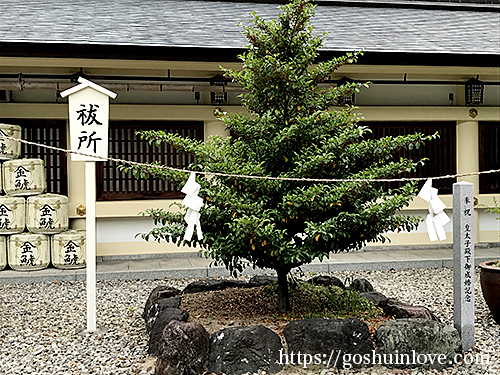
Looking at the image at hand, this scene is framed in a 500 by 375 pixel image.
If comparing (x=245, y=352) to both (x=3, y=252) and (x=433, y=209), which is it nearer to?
(x=433, y=209)

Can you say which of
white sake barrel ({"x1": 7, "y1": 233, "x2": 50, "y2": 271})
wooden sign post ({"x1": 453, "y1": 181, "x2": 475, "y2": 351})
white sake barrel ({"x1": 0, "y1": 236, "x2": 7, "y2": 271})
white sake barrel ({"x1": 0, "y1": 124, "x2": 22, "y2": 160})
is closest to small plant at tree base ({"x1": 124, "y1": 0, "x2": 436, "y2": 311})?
wooden sign post ({"x1": 453, "y1": 181, "x2": 475, "y2": 351})

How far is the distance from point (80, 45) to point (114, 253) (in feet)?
11.2

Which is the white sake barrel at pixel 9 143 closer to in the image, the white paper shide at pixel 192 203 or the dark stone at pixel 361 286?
the white paper shide at pixel 192 203

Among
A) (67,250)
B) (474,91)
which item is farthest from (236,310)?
(474,91)

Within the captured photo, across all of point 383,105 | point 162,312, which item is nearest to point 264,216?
point 162,312

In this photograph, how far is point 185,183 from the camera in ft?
16.0

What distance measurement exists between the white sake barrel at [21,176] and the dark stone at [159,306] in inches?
151

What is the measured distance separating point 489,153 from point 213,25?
566cm

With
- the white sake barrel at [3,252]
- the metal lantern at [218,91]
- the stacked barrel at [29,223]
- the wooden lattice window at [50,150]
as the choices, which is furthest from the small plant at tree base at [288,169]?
the wooden lattice window at [50,150]

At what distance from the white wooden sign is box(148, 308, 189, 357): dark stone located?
5.46 feet

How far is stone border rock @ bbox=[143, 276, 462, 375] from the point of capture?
4.19 m

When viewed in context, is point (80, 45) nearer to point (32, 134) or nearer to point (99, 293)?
point (32, 134)

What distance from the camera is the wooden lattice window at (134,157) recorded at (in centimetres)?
900

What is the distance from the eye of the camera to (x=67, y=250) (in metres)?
8.09
